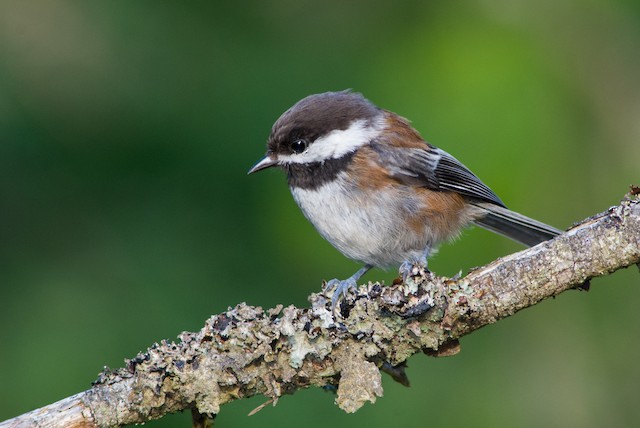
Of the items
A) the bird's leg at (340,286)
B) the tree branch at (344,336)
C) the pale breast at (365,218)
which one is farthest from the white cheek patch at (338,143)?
the tree branch at (344,336)

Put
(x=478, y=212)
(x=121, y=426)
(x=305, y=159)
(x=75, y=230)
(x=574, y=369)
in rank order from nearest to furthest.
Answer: (x=121, y=426) → (x=574, y=369) → (x=75, y=230) → (x=305, y=159) → (x=478, y=212)

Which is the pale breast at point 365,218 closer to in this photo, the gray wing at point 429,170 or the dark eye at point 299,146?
the gray wing at point 429,170

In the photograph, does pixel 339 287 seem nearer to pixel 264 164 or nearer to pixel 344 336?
pixel 344 336

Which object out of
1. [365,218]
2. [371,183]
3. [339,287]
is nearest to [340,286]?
[339,287]

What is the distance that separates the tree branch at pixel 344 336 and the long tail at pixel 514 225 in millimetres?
749

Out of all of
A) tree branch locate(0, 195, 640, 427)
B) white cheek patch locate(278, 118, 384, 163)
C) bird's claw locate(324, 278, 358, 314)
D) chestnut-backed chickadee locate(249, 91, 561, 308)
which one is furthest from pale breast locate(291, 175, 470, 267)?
tree branch locate(0, 195, 640, 427)

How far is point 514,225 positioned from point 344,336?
1417 mm

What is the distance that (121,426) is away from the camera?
2.91m

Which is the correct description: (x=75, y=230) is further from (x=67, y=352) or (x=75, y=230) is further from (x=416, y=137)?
(x=416, y=137)

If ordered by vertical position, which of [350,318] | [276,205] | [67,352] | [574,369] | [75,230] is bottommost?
[574,369]

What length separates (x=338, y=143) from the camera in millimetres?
4055

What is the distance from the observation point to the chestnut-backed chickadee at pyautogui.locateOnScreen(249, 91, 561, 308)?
3877 millimetres

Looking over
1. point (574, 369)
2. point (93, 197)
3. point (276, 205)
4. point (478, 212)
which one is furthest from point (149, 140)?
point (574, 369)

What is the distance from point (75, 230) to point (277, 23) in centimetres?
137
